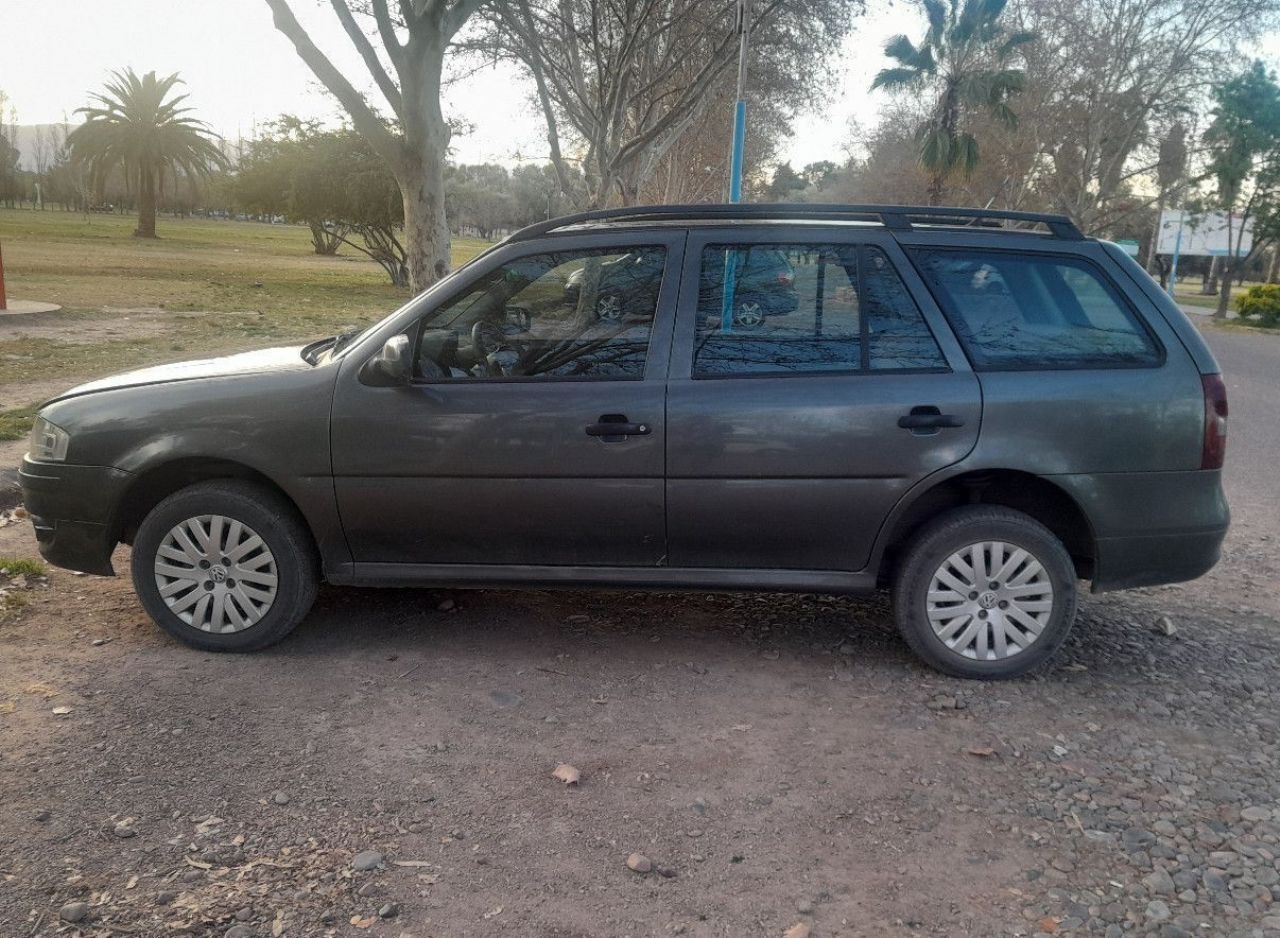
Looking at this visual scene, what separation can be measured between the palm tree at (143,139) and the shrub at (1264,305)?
53.7 m

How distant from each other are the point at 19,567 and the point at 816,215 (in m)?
4.34

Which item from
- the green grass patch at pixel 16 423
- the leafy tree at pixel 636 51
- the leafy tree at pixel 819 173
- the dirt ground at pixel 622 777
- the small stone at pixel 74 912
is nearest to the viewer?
the small stone at pixel 74 912

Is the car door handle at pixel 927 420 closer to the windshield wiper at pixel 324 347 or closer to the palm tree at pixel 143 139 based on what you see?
the windshield wiper at pixel 324 347

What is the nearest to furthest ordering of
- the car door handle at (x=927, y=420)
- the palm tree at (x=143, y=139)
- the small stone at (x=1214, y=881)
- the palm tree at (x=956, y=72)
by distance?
the small stone at (x=1214, y=881) < the car door handle at (x=927, y=420) < the palm tree at (x=956, y=72) < the palm tree at (x=143, y=139)

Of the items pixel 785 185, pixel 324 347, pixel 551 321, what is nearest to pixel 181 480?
pixel 324 347

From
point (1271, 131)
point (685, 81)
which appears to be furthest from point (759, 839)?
point (1271, 131)

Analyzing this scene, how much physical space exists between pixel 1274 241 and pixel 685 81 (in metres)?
23.0

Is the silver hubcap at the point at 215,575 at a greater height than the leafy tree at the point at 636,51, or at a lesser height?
lesser

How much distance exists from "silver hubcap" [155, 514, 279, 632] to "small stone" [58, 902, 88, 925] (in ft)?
5.83

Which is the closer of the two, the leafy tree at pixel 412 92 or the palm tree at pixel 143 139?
the leafy tree at pixel 412 92

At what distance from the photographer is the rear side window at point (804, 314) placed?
14.3ft

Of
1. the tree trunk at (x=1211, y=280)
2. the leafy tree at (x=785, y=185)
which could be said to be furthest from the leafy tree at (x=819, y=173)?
the tree trunk at (x=1211, y=280)

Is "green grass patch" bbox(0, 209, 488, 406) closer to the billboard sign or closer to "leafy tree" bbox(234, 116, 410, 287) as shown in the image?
"leafy tree" bbox(234, 116, 410, 287)

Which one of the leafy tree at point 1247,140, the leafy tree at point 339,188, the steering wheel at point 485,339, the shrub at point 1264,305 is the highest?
the leafy tree at point 1247,140
